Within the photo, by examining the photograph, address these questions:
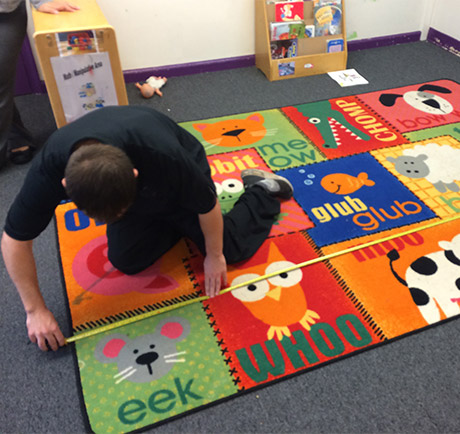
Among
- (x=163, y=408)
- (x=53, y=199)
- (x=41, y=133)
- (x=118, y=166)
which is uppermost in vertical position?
(x=118, y=166)

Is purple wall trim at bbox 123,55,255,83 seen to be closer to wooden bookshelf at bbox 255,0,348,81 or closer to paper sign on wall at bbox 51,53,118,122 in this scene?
wooden bookshelf at bbox 255,0,348,81

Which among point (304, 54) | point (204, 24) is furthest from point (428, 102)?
point (204, 24)

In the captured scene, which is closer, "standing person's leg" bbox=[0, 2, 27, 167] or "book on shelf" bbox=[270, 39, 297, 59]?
"standing person's leg" bbox=[0, 2, 27, 167]

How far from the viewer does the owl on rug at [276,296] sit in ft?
4.39

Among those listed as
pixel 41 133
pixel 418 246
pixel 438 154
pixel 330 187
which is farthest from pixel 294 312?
pixel 41 133

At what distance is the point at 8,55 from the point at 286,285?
1.54 meters

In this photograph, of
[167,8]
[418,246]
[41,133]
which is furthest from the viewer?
[167,8]

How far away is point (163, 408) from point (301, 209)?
36.6 inches

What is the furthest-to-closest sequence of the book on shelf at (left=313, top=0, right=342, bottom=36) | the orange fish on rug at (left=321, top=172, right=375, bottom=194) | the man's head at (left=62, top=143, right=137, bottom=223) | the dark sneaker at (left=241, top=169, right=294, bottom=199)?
the book on shelf at (left=313, top=0, right=342, bottom=36) < the orange fish on rug at (left=321, top=172, right=375, bottom=194) < the dark sneaker at (left=241, top=169, right=294, bottom=199) < the man's head at (left=62, top=143, right=137, bottom=223)

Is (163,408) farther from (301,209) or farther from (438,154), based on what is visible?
(438,154)

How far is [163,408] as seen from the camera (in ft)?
3.74

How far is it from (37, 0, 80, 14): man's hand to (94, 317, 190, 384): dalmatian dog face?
1532 millimetres

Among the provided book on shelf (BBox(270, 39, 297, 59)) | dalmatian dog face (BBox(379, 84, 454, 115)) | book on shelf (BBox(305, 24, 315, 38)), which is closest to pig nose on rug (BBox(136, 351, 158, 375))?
dalmatian dog face (BBox(379, 84, 454, 115))

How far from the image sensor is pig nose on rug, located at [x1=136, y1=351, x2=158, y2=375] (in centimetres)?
124
